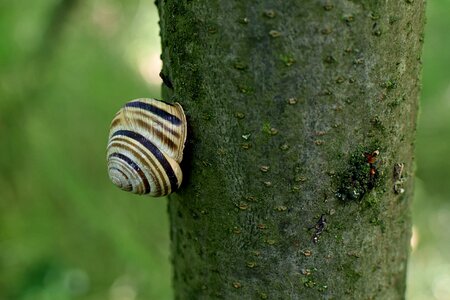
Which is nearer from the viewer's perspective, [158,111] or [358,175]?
[358,175]

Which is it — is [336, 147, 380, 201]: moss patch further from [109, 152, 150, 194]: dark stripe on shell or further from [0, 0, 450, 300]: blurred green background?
[0, 0, 450, 300]: blurred green background

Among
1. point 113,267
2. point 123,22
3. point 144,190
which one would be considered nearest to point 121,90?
point 123,22

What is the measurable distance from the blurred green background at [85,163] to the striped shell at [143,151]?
1.21 m

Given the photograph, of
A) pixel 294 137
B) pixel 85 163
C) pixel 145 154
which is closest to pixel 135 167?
pixel 145 154

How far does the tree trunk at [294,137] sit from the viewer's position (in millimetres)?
683

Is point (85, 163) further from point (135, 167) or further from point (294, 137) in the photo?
point (294, 137)

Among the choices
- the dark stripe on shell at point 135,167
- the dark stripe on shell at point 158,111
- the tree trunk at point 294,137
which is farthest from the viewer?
the dark stripe on shell at point 135,167

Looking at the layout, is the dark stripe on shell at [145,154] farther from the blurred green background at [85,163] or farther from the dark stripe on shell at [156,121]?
the blurred green background at [85,163]

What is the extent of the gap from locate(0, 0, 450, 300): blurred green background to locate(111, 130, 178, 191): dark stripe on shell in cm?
126

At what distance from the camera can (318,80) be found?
698 millimetres

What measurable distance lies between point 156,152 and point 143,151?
25mm

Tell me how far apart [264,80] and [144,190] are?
1.20 ft

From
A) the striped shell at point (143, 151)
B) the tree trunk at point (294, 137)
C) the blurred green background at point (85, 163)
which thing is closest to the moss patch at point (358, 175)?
the tree trunk at point (294, 137)

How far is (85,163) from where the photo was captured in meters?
2.64
